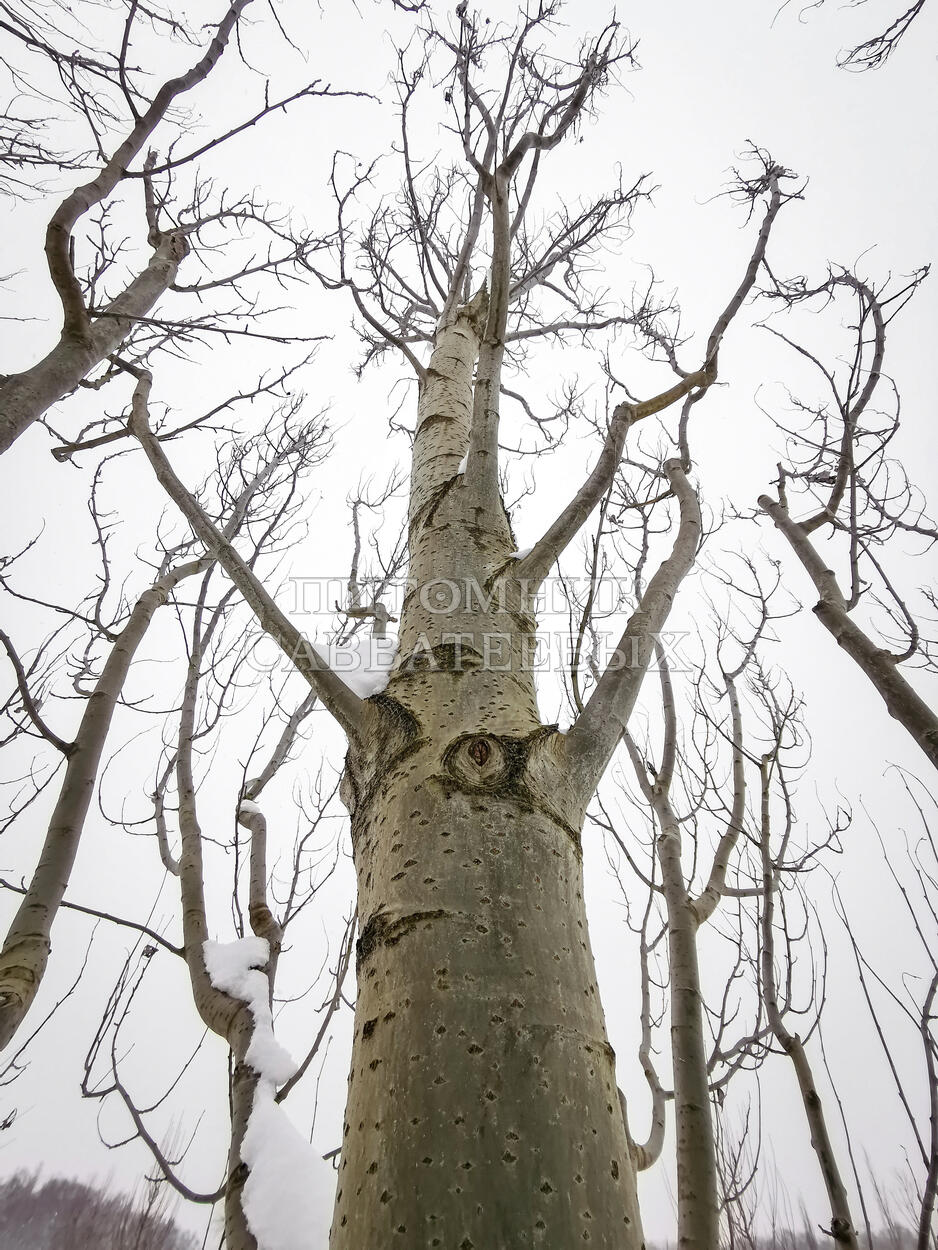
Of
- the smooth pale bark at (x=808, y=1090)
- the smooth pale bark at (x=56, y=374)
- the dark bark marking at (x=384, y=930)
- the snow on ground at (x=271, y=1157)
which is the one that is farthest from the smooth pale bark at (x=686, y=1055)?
the smooth pale bark at (x=56, y=374)

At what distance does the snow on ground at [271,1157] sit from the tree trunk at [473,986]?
44 cm

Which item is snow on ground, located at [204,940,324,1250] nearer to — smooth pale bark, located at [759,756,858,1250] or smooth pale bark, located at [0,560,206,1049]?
smooth pale bark, located at [0,560,206,1049]

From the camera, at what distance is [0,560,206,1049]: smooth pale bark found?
1.15 m

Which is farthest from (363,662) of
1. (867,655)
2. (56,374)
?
(56,374)

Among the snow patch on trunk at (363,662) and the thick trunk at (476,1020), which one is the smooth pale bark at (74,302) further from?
the thick trunk at (476,1020)

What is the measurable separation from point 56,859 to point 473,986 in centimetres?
107

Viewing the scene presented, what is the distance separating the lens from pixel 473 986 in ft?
2.42

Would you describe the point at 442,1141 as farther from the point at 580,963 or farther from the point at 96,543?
the point at 96,543

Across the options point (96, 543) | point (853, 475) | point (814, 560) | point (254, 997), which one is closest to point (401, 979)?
point (254, 997)

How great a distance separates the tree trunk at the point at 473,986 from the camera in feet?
1.99

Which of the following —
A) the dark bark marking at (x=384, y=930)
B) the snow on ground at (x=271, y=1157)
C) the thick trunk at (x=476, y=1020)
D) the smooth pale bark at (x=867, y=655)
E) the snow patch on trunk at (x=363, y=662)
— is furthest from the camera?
the snow patch on trunk at (x=363, y=662)

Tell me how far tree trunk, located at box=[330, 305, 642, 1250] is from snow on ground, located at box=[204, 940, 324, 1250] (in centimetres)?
44

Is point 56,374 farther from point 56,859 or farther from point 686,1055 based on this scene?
point 686,1055

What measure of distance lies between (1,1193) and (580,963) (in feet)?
81.1
